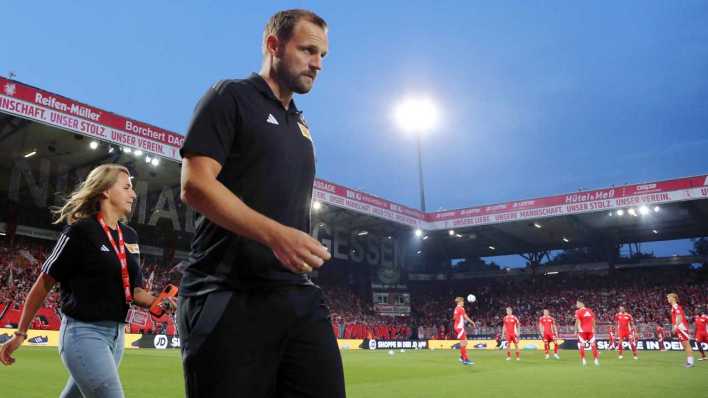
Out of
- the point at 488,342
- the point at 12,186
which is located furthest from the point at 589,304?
the point at 12,186

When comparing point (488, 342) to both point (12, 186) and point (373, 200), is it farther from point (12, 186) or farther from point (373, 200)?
point (12, 186)

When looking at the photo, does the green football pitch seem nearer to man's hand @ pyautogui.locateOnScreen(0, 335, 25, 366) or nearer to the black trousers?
man's hand @ pyautogui.locateOnScreen(0, 335, 25, 366)

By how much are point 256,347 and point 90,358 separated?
64.1 inches

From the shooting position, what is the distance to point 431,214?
40.1 m

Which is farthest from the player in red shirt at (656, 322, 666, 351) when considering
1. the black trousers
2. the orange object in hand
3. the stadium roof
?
the black trousers

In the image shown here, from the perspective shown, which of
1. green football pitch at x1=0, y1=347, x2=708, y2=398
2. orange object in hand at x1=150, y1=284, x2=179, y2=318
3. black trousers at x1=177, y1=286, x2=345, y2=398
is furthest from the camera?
green football pitch at x1=0, y1=347, x2=708, y2=398

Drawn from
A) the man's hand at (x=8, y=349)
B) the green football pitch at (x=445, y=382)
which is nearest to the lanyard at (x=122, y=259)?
the man's hand at (x=8, y=349)

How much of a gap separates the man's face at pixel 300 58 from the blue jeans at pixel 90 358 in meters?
2.04

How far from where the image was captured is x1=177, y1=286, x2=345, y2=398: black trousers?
212cm

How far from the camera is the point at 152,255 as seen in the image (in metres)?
33.5

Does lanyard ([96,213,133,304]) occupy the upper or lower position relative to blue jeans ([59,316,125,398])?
upper

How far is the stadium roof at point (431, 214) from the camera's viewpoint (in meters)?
21.4

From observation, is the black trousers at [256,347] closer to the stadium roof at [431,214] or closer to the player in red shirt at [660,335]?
the stadium roof at [431,214]

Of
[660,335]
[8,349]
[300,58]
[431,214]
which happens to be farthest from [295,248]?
[431,214]
